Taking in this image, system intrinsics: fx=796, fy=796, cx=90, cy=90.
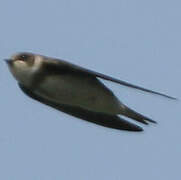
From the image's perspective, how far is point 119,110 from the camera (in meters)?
A: 6.35

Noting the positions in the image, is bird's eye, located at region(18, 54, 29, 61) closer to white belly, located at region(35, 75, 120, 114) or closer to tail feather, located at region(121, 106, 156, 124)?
white belly, located at region(35, 75, 120, 114)

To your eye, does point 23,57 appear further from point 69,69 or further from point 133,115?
point 133,115

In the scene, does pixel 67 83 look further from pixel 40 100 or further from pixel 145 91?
pixel 145 91

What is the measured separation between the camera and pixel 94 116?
6.36 metres

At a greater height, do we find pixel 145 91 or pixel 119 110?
pixel 145 91

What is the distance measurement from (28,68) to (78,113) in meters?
0.59

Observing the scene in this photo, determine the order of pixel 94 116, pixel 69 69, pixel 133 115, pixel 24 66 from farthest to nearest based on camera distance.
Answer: pixel 133 115 → pixel 94 116 → pixel 24 66 → pixel 69 69

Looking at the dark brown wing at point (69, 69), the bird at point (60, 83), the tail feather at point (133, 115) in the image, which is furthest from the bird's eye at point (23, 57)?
the tail feather at point (133, 115)

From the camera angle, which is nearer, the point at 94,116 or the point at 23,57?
the point at 23,57

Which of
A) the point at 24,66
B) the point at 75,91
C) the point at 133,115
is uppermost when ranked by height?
the point at 24,66

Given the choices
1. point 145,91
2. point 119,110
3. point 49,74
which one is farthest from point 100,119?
point 145,91

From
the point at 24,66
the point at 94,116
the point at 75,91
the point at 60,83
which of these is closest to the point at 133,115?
the point at 94,116

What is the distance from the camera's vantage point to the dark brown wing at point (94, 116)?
6.28 metres

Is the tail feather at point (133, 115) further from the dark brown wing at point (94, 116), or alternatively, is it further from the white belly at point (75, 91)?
the white belly at point (75, 91)
